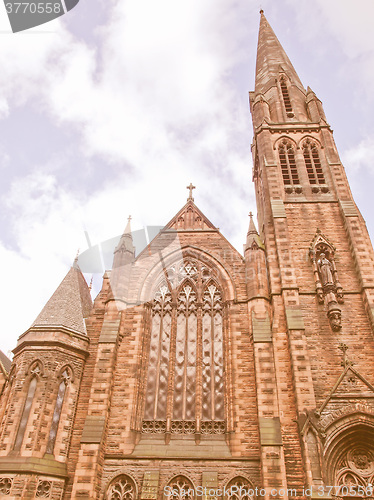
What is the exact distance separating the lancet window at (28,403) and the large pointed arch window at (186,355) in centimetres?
407

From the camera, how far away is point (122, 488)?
14.2m

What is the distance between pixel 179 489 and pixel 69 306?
810 centimetres

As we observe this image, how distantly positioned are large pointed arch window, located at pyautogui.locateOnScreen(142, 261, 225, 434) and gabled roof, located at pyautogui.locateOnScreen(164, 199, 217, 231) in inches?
90.0

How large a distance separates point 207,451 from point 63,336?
6.69m

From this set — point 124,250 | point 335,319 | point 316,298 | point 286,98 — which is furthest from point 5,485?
point 286,98

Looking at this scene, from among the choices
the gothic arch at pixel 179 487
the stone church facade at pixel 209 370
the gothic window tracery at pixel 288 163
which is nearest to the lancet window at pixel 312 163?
the gothic window tracery at pixel 288 163

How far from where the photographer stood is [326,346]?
16.4m

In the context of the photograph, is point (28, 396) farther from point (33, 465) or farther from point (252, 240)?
point (252, 240)

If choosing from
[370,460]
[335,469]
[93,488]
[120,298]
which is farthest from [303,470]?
[120,298]

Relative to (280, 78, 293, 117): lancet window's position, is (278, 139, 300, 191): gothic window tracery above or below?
below

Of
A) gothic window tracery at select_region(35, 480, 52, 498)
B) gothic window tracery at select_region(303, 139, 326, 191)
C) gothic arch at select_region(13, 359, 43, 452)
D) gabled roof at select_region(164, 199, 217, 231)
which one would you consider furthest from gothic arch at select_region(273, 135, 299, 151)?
gothic window tracery at select_region(35, 480, 52, 498)

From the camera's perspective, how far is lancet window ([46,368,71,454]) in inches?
576

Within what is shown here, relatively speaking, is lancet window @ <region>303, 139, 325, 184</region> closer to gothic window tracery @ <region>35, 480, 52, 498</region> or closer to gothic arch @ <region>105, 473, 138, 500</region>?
gothic arch @ <region>105, 473, 138, 500</region>

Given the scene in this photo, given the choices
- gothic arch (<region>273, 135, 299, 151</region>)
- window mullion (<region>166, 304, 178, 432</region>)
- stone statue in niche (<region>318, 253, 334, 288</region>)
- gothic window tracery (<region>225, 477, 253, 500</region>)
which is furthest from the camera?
gothic arch (<region>273, 135, 299, 151</region>)
